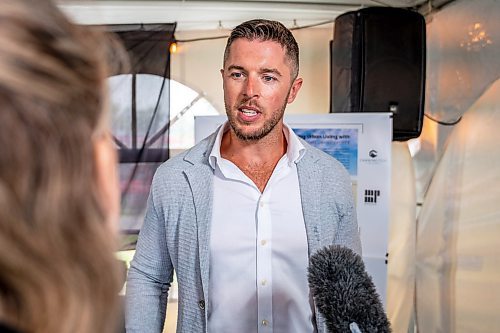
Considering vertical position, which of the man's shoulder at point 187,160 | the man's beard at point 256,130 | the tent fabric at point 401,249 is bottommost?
the tent fabric at point 401,249

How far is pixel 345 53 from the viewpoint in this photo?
2.95m

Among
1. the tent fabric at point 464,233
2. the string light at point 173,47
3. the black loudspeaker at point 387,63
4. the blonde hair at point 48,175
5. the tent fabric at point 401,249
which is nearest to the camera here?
the blonde hair at point 48,175

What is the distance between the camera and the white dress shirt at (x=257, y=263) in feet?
4.67

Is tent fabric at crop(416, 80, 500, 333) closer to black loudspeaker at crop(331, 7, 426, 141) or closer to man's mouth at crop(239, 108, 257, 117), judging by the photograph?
black loudspeaker at crop(331, 7, 426, 141)

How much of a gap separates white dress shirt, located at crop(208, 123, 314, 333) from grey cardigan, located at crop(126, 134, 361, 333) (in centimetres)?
4

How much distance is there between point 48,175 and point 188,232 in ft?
3.36

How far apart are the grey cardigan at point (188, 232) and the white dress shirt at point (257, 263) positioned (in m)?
0.04

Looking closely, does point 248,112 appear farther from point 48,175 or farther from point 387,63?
point 387,63

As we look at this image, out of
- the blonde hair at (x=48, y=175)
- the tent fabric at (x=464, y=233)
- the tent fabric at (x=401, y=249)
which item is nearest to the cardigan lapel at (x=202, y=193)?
the blonde hair at (x=48, y=175)

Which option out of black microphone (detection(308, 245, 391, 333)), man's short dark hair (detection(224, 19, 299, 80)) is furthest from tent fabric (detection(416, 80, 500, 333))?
black microphone (detection(308, 245, 391, 333))

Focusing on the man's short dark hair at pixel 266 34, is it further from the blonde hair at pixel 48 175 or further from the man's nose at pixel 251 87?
the blonde hair at pixel 48 175

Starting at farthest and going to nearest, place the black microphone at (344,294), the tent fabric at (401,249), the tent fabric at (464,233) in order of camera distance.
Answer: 1. the tent fabric at (401,249)
2. the tent fabric at (464,233)
3. the black microphone at (344,294)

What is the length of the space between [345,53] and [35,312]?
2757 mm

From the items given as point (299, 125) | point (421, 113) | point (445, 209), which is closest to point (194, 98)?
point (299, 125)
